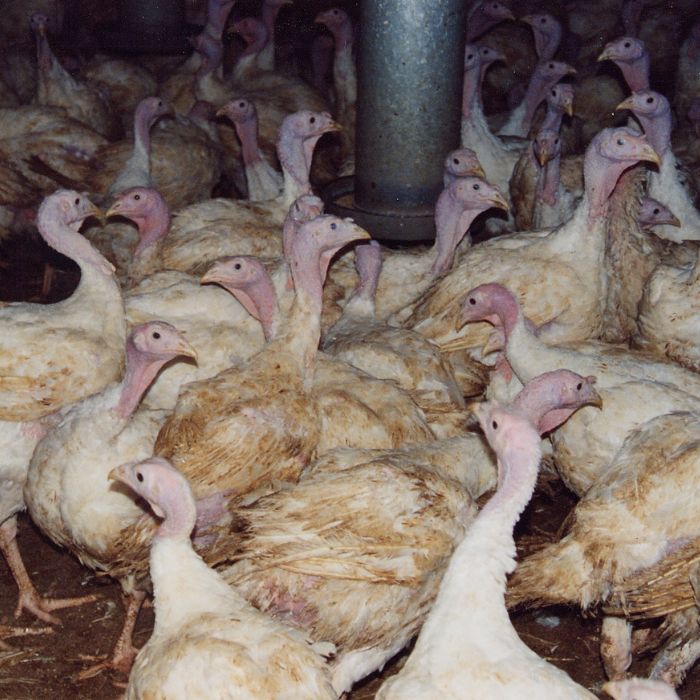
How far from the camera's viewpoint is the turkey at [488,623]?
12.6 ft

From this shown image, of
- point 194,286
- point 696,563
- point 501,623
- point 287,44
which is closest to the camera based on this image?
point 501,623

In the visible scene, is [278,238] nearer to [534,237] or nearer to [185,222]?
[185,222]

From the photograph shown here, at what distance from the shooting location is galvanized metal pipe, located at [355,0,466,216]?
774cm

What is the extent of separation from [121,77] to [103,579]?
23.9 ft

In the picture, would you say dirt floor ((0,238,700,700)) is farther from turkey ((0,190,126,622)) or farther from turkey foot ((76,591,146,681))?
turkey ((0,190,126,622))

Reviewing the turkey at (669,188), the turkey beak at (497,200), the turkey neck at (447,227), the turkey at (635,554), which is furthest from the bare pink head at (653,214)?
the turkey at (635,554)

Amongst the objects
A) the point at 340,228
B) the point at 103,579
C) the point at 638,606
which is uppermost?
the point at 340,228

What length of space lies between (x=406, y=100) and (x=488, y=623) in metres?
4.81

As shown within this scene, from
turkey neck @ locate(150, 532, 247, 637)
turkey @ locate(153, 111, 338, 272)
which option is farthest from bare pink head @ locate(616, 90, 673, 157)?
turkey neck @ locate(150, 532, 247, 637)

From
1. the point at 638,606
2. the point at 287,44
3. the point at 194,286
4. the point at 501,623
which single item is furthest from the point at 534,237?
the point at 287,44

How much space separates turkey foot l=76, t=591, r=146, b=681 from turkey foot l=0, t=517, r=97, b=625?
0.43m

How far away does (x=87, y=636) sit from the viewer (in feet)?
18.1

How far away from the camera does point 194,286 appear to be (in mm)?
6609

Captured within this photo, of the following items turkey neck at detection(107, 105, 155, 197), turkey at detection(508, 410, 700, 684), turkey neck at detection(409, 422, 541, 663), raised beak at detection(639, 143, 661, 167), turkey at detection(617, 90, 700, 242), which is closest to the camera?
turkey neck at detection(409, 422, 541, 663)
